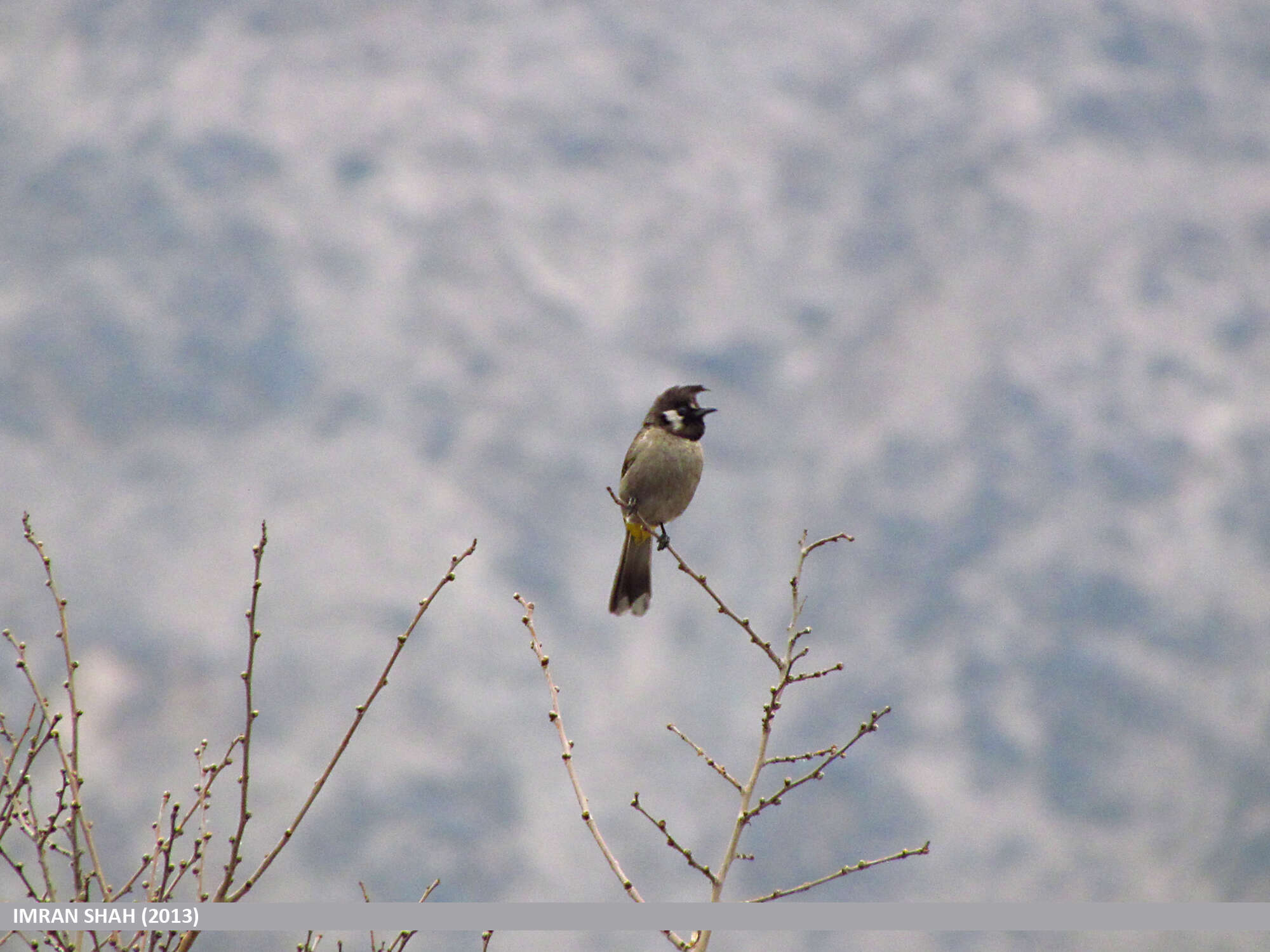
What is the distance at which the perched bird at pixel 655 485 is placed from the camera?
32.4 feet

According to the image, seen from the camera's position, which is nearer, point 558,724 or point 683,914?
point 683,914

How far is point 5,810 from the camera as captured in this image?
14.0 ft

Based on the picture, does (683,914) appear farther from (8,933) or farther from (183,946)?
(8,933)

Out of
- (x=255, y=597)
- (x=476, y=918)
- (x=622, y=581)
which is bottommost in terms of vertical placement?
(x=476, y=918)

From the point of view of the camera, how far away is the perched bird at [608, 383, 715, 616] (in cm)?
987

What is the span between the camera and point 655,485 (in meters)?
9.90

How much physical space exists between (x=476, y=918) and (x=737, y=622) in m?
1.66

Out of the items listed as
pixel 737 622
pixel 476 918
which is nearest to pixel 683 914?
pixel 476 918

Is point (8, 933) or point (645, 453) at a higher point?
point (645, 453)

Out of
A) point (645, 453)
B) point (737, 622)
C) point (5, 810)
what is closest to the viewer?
point (5, 810)

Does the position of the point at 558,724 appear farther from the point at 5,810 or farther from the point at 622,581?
the point at 622,581

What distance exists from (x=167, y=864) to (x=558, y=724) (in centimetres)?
156

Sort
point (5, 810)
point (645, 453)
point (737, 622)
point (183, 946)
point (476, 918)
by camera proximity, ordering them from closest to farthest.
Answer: point (183, 946)
point (5, 810)
point (476, 918)
point (737, 622)
point (645, 453)

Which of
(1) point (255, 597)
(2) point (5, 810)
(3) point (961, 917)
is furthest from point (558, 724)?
(2) point (5, 810)
